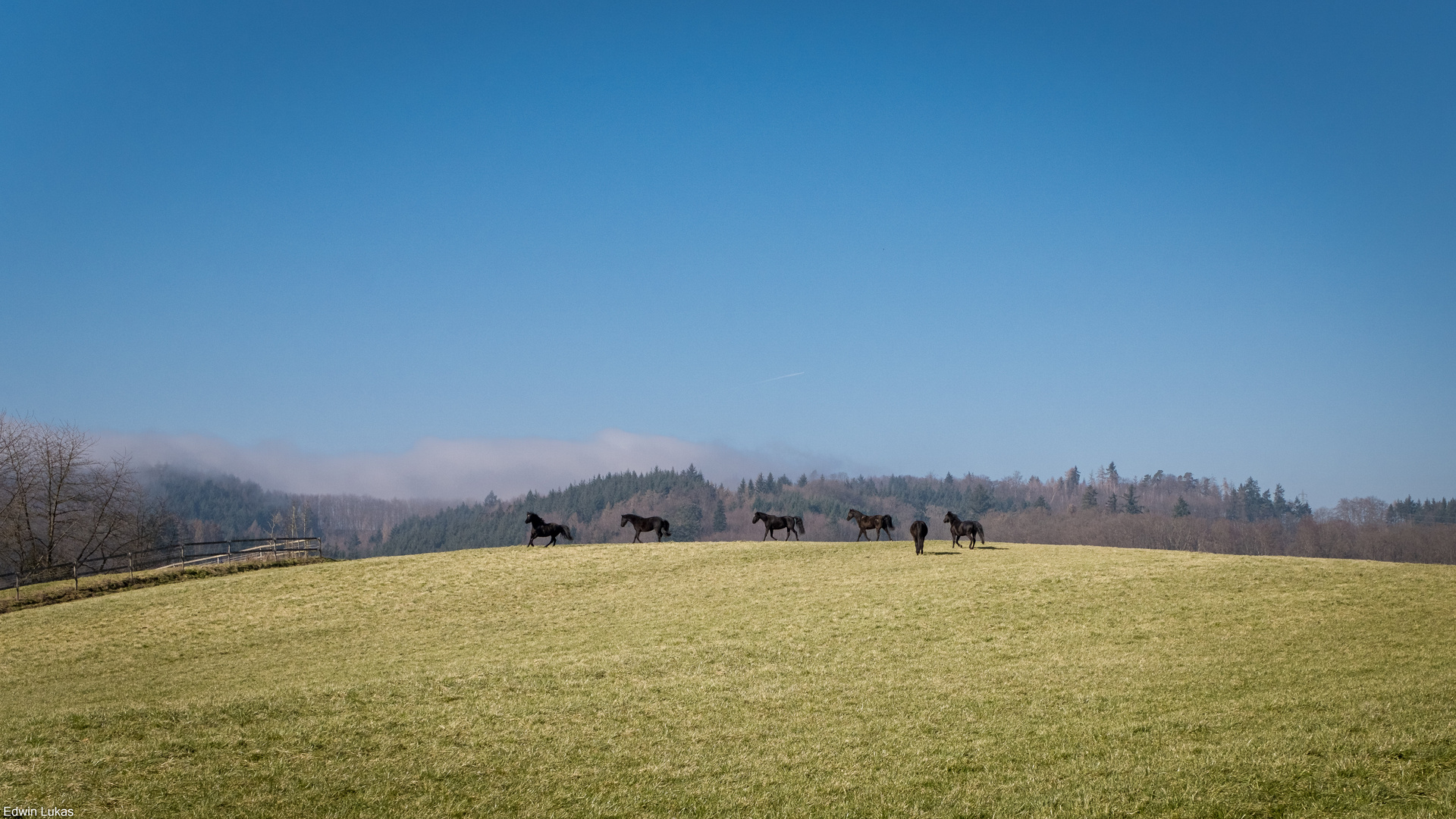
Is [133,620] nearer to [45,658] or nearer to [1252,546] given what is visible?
[45,658]

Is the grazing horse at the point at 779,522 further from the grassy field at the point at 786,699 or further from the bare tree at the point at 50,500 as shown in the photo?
the bare tree at the point at 50,500

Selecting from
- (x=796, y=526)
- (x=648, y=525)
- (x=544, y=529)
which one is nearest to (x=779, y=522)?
(x=796, y=526)

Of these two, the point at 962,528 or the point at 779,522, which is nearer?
the point at 962,528

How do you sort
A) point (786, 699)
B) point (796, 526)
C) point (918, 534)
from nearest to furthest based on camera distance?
point (786, 699) < point (918, 534) < point (796, 526)

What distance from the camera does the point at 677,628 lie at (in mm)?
24078

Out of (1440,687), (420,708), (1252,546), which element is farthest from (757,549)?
(1252,546)

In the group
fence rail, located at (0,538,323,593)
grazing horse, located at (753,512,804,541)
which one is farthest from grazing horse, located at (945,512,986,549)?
fence rail, located at (0,538,323,593)

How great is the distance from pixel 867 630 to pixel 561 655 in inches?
328

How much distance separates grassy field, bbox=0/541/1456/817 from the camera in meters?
11.0

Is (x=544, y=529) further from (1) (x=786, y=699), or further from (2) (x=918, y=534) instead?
(1) (x=786, y=699)

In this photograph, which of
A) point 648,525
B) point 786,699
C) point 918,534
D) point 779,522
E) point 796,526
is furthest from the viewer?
point 796,526

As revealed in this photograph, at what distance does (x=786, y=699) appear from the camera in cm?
1623

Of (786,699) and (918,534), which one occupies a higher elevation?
(918,534)

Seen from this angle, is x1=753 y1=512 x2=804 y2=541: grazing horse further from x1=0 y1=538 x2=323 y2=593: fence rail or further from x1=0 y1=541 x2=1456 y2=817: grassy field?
x1=0 y1=538 x2=323 y2=593: fence rail
